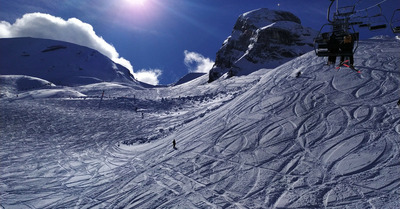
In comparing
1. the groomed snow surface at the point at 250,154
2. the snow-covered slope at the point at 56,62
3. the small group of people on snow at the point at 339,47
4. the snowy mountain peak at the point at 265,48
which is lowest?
the groomed snow surface at the point at 250,154

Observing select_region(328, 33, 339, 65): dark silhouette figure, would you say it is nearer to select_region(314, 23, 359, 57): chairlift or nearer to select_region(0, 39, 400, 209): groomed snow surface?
select_region(314, 23, 359, 57): chairlift

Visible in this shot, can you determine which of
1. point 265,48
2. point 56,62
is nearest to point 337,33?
point 265,48

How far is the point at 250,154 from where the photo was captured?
47.3 feet

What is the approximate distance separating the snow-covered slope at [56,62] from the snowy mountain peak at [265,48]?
71.8 m

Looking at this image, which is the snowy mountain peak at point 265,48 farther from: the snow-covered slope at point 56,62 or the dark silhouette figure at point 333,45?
the snow-covered slope at point 56,62

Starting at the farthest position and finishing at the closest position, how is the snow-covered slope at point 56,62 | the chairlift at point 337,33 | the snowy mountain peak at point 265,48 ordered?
the snow-covered slope at point 56,62 < the snowy mountain peak at point 265,48 < the chairlift at point 337,33

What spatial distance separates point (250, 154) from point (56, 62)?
17809 cm

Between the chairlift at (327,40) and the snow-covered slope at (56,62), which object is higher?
the snow-covered slope at (56,62)

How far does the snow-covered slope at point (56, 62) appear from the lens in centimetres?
13970

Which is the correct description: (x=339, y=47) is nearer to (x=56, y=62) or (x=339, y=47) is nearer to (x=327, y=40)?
(x=327, y=40)

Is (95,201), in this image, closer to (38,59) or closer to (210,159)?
(210,159)

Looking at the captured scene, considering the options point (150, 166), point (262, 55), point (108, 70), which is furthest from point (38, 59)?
point (150, 166)

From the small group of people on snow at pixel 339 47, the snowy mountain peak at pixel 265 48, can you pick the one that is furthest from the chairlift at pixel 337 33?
the snowy mountain peak at pixel 265 48

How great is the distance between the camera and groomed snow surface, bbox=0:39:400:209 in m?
10.7
